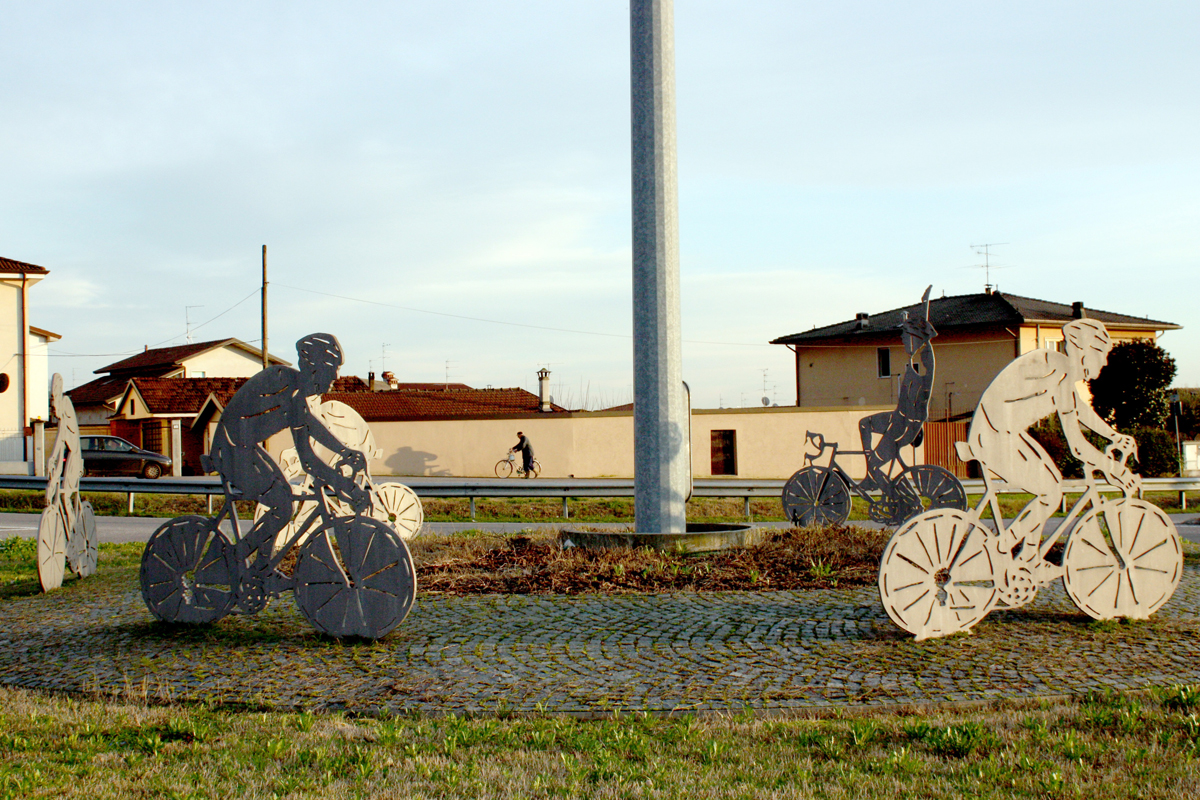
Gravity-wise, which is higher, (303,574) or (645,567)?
(303,574)

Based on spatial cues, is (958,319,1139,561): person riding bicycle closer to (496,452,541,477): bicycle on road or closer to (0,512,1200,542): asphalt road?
(0,512,1200,542): asphalt road

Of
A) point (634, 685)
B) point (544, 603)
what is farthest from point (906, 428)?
point (634, 685)

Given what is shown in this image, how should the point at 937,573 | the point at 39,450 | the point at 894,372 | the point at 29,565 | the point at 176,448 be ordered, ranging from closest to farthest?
the point at 937,573
the point at 29,565
the point at 39,450
the point at 176,448
the point at 894,372

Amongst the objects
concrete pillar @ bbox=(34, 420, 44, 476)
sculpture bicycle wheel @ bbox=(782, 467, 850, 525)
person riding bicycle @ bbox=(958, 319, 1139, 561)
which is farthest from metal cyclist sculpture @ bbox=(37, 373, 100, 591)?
concrete pillar @ bbox=(34, 420, 44, 476)

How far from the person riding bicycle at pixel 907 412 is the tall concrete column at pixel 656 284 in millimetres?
2715

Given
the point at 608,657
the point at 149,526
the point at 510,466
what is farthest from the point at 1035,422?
the point at 510,466

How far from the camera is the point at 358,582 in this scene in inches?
235

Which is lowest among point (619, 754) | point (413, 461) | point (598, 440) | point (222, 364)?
point (619, 754)

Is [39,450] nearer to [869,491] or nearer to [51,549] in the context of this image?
[51,549]

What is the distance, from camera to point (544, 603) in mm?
7238

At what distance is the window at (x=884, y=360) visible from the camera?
43.7m

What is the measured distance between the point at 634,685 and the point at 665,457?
189 inches

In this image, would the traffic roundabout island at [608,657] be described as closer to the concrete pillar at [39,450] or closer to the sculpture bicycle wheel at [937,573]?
the sculpture bicycle wheel at [937,573]

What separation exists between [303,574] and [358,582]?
0.42 m
